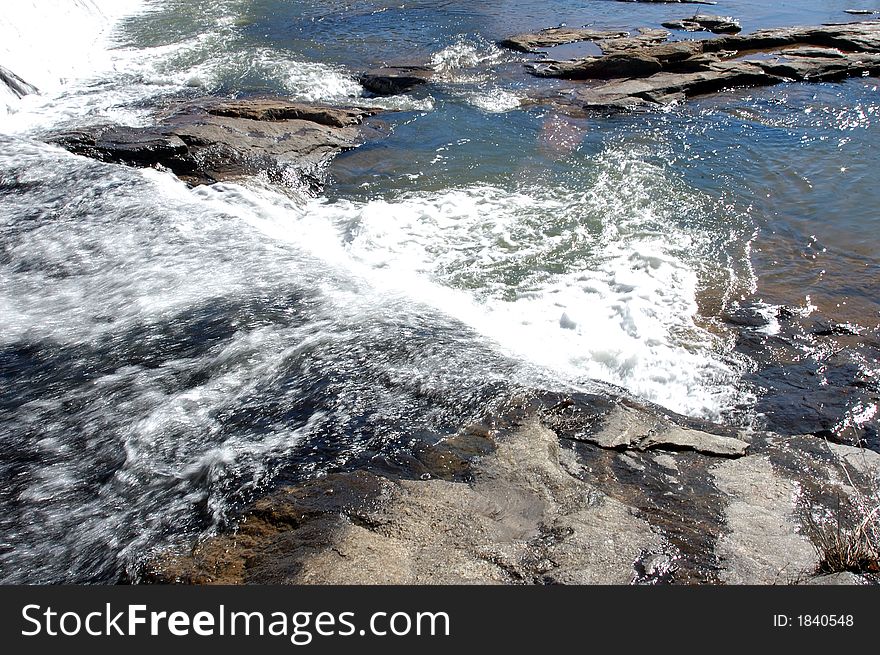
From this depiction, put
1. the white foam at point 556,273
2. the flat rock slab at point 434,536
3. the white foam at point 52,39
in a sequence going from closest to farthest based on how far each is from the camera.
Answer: the flat rock slab at point 434,536 < the white foam at point 556,273 < the white foam at point 52,39

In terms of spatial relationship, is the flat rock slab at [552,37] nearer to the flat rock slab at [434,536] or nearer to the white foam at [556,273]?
the white foam at [556,273]

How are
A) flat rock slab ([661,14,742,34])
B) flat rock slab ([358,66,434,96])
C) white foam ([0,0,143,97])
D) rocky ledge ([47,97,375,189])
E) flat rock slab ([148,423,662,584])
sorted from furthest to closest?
flat rock slab ([661,14,742,34])
flat rock slab ([358,66,434,96])
white foam ([0,0,143,97])
rocky ledge ([47,97,375,189])
flat rock slab ([148,423,662,584])

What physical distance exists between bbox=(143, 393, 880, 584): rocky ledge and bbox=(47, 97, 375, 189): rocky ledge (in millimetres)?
4693

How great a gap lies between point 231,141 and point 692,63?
24.5 feet

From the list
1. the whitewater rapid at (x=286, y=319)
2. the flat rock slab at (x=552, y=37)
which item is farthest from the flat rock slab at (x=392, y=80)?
the flat rock slab at (x=552, y=37)

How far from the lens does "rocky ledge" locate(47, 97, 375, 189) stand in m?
6.79

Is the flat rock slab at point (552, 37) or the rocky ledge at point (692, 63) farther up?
the flat rock slab at point (552, 37)

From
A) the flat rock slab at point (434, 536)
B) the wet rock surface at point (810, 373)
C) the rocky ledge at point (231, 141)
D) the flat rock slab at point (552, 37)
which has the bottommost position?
the wet rock surface at point (810, 373)

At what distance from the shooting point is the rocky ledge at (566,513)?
93.7 inches

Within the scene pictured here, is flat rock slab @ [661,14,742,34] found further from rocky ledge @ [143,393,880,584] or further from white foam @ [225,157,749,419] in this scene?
rocky ledge @ [143,393,880,584]

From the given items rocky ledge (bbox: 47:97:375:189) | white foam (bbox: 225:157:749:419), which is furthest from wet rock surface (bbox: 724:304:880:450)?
rocky ledge (bbox: 47:97:375:189)

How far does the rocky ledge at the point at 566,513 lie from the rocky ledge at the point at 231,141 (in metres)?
4.69

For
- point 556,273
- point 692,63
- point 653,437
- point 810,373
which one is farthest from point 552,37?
point 653,437

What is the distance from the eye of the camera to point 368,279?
195 inches
